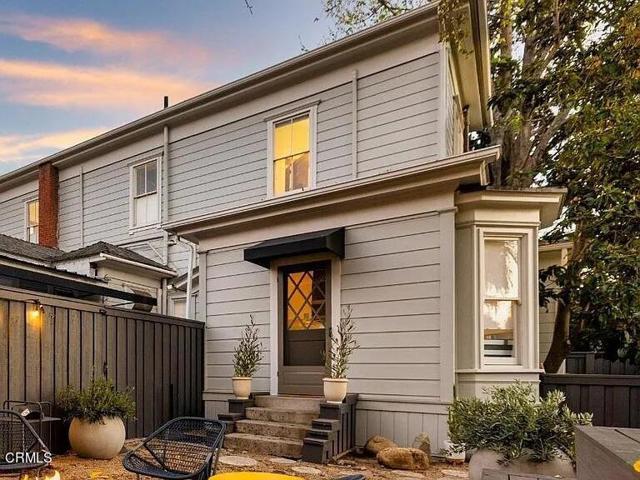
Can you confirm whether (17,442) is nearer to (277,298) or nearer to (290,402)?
(290,402)

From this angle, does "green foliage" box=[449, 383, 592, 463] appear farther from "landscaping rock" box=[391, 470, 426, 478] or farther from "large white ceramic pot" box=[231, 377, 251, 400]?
"large white ceramic pot" box=[231, 377, 251, 400]

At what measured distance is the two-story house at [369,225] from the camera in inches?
247

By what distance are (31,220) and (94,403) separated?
32.6 ft

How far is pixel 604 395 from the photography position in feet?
20.8

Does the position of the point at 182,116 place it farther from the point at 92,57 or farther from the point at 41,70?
the point at 41,70

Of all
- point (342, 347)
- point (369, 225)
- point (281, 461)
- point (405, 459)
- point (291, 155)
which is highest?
point (291, 155)

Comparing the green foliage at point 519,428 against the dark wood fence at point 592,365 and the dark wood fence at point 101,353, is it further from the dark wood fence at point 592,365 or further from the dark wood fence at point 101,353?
the dark wood fence at point 592,365

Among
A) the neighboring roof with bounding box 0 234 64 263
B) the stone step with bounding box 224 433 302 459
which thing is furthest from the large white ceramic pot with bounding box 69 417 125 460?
the neighboring roof with bounding box 0 234 64 263

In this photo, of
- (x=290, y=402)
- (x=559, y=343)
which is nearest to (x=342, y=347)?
(x=290, y=402)

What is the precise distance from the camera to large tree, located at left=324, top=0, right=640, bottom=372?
8.20 metres

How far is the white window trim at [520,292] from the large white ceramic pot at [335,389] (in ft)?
5.76

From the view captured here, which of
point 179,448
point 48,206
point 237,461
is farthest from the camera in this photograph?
point 48,206

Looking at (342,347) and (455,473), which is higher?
(342,347)

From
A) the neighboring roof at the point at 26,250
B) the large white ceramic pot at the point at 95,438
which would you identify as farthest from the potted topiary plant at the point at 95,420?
the neighboring roof at the point at 26,250
